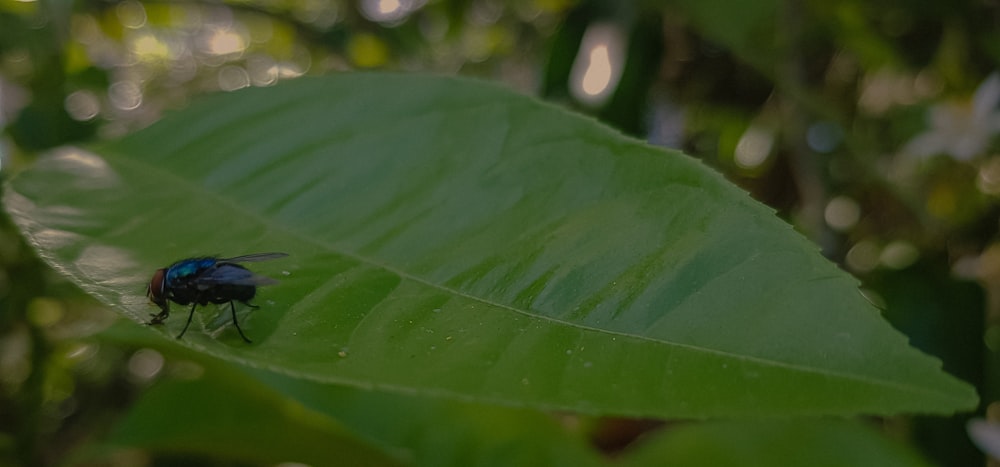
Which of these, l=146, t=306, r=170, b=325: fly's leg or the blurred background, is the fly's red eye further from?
the blurred background

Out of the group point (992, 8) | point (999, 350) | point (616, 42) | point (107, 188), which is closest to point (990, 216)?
point (992, 8)

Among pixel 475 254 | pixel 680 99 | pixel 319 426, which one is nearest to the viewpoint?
pixel 475 254

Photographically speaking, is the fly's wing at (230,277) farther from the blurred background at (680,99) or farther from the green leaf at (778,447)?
the green leaf at (778,447)

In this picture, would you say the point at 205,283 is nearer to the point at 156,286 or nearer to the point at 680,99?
the point at 156,286

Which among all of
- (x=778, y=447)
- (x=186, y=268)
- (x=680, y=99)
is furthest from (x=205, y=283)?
(x=680, y=99)

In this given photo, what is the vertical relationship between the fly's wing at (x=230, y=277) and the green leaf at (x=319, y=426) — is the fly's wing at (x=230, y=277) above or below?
above


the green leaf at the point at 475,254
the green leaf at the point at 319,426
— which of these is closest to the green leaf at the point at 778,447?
the green leaf at the point at 319,426
